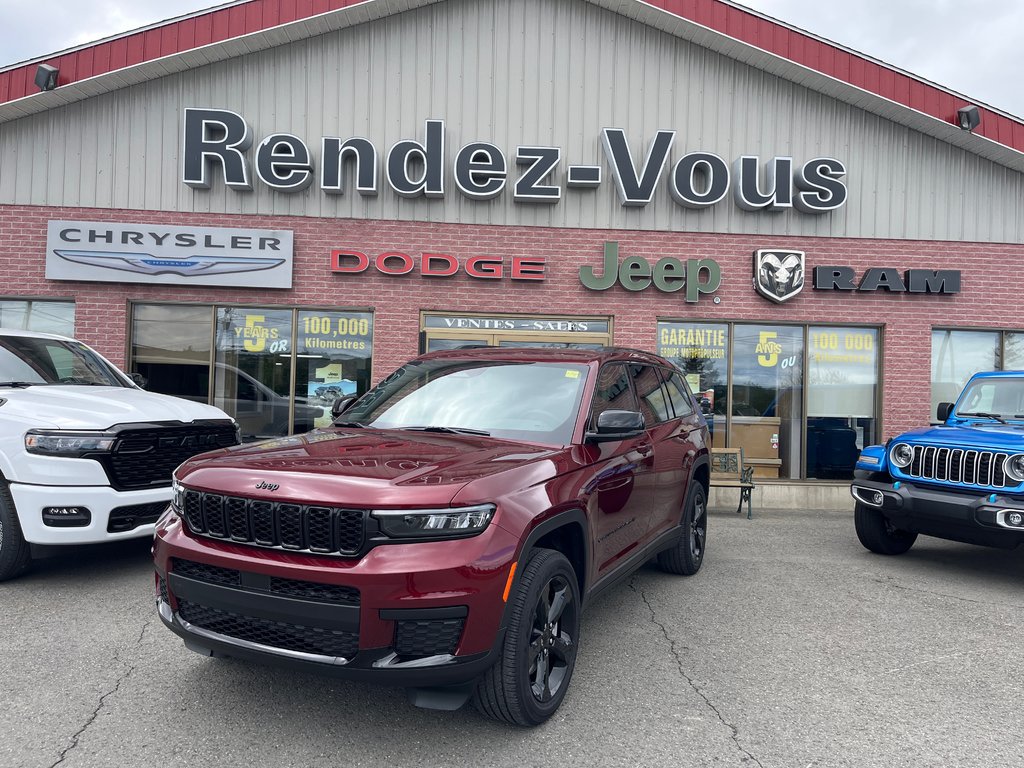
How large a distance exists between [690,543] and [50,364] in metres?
5.56

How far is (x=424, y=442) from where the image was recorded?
3543 millimetres

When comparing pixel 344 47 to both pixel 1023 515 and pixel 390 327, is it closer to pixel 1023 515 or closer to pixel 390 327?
pixel 390 327

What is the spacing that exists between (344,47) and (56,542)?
26.4ft

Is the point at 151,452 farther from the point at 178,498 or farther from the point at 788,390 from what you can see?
the point at 788,390

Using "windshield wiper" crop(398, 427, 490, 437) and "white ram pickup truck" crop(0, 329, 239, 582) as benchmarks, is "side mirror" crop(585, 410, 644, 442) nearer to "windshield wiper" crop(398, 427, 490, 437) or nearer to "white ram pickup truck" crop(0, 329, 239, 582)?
"windshield wiper" crop(398, 427, 490, 437)

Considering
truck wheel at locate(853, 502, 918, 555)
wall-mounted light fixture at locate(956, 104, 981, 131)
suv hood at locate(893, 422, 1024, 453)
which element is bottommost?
truck wheel at locate(853, 502, 918, 555)

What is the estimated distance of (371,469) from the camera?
295cm

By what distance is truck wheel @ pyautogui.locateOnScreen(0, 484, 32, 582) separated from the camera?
15.8 feet

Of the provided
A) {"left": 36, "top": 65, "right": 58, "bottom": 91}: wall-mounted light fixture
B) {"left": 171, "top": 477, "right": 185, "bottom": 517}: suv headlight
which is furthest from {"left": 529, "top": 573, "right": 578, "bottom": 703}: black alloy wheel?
{"left": 36, "top": 65, "right": 58, "bottom": 91}: wall-mounted light fixture

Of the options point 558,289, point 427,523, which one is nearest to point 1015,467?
point 427,523

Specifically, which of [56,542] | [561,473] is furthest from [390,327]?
[561,473]

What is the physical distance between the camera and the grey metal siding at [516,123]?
997 cm

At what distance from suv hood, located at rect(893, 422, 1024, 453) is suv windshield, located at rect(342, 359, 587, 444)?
371 centimetres

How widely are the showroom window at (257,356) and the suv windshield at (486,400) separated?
230 inches
